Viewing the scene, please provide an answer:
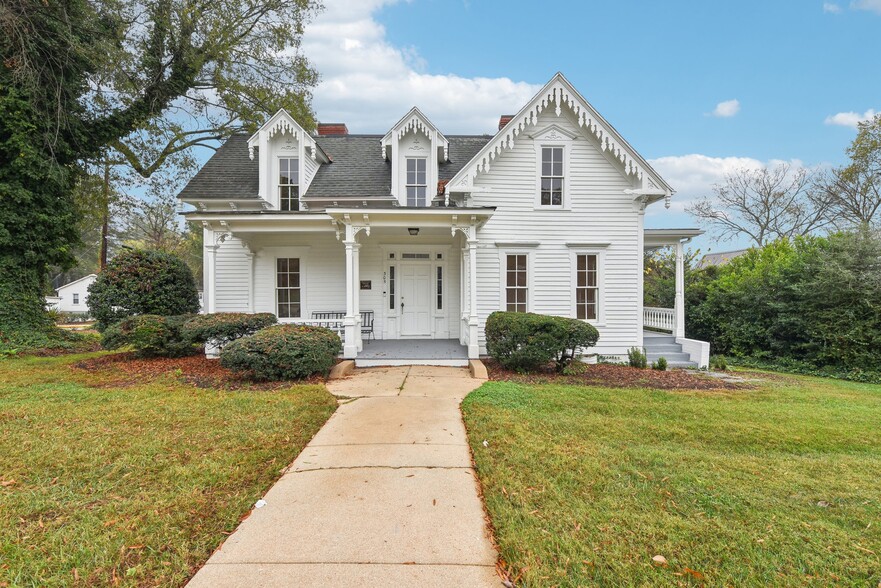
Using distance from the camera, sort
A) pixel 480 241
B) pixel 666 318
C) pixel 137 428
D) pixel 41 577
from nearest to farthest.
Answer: pixel 41 577, pixel 137 428, pixel 480 241, pixel 666 318

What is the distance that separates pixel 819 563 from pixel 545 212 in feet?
30.6

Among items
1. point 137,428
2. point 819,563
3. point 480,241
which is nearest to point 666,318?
point 480,241

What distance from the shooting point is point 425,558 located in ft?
8.32

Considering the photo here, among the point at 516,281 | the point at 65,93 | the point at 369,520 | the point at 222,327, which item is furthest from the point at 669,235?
the point at 65,93

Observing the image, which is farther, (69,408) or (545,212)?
(545,212)

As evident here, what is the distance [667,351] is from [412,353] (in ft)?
23.8

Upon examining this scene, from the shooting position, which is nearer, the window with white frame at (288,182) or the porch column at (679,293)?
the porch column at (679,293)

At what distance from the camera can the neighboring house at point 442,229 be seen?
403 inches

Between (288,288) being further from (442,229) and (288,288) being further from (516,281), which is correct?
(516,281)

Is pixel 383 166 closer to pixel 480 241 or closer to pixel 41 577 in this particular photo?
pixel 480 241

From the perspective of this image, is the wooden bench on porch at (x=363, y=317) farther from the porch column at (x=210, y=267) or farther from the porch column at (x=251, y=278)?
the porch column at (x=210, y=267)

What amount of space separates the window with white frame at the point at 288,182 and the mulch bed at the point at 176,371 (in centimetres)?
506

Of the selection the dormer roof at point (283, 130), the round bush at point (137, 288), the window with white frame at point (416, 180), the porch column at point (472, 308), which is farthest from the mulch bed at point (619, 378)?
the round bush at point (137, 288)

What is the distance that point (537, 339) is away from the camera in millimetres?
8055
